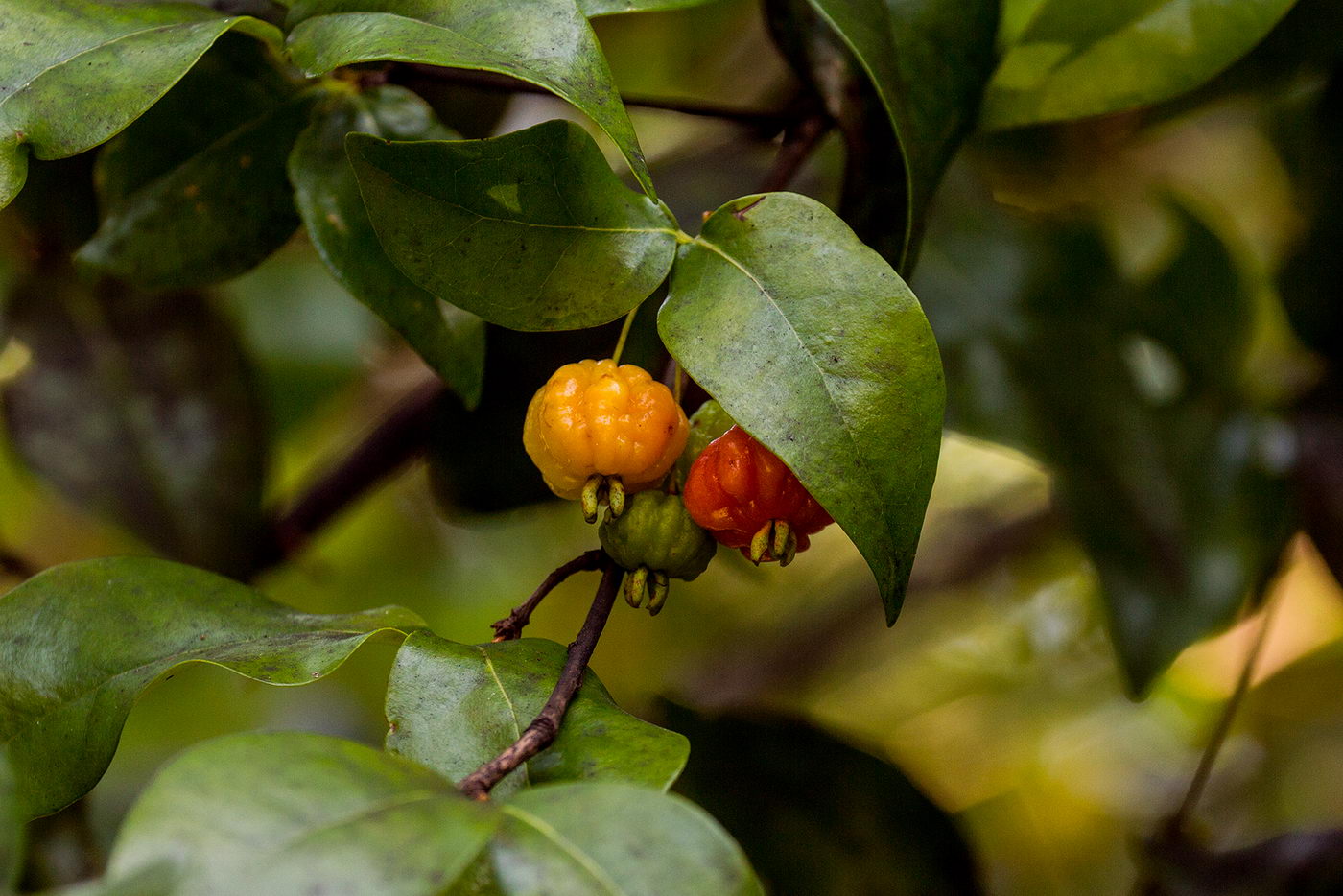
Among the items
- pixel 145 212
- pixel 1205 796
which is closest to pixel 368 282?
pixel 145 212

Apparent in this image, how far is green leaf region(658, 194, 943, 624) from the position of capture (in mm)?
410

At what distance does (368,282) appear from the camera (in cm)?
54

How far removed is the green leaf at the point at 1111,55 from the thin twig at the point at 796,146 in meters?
0.10

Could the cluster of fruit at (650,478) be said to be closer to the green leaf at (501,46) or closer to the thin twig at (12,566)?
the green leaf at (501,46)

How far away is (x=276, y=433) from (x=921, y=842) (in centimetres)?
66

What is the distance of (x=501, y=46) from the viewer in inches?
16.9

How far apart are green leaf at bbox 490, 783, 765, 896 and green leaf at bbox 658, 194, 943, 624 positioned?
0.40ft

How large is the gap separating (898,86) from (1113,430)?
447 millimetres

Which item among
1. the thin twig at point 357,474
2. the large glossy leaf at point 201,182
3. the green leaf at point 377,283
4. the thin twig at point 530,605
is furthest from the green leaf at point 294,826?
the thin twig at point 357,474

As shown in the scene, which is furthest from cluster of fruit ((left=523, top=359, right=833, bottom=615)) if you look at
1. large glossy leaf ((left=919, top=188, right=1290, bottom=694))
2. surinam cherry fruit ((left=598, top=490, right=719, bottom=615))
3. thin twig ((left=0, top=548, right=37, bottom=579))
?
thin twig ((left=0, top=548, right=37, bottom=579))

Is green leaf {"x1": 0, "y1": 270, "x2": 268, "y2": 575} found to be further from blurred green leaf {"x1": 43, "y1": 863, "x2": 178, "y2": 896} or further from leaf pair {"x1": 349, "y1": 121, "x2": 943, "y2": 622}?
blurred green leaf {"x1": 43, "y1": 863, "x2": 178, "y2": 896}

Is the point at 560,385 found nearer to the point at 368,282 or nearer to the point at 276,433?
the point at 368,282

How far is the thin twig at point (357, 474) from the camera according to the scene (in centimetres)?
93

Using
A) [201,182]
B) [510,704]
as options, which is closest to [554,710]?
[510,704]
